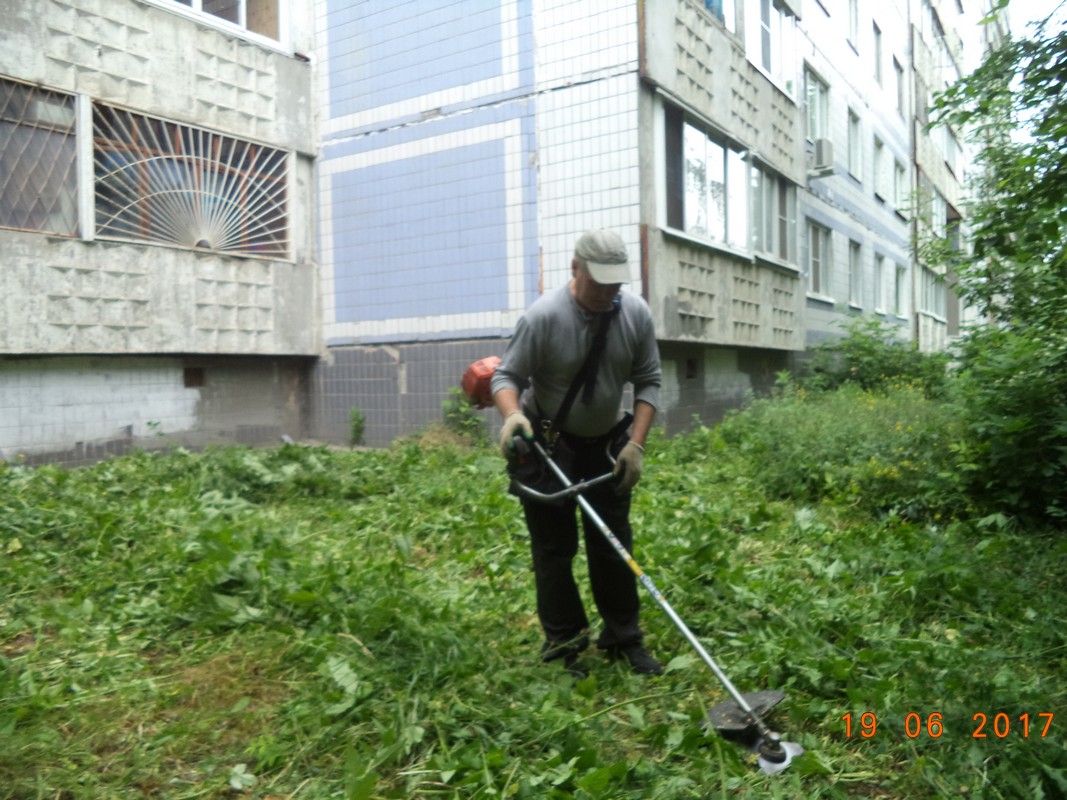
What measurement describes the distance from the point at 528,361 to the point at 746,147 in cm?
970

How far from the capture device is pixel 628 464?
3666 millimetres

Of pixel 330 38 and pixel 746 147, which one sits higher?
pixel 330 38

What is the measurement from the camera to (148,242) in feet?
31.2

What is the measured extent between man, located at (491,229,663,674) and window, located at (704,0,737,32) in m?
9.02

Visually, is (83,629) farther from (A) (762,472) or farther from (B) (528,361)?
(A) (762,472)

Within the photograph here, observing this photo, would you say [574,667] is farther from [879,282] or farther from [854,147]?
[879,282]

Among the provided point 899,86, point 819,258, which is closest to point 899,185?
point 899,86

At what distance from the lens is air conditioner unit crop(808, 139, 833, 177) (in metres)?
15.1

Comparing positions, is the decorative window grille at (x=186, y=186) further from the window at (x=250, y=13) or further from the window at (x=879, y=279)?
the window at (x=879, y=279)

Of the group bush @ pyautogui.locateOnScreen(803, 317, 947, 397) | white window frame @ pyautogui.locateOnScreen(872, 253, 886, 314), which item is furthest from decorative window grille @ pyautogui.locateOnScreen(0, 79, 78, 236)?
white window frame @ pyautogui.locateOnScreen(872, 253, 886, 314)

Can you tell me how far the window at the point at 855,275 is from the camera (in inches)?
721

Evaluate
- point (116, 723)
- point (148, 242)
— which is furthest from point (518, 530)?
point (148, 242)

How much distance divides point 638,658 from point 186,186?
27.7 ft

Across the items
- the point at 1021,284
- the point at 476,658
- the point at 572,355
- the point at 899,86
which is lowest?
the point at 476,658
